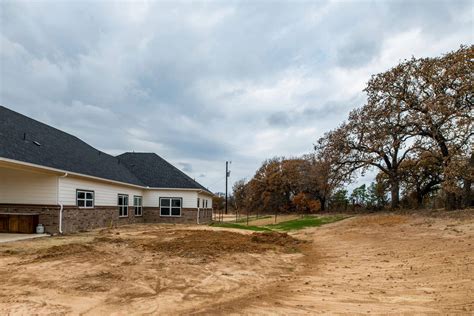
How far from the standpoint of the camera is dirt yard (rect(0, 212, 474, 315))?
566 centimetres

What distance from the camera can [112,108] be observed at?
2561cm

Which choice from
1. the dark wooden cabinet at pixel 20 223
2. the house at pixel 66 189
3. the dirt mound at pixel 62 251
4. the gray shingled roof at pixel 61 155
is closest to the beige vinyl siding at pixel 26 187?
the house at pixel 66 189

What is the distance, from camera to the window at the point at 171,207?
27.7 meters

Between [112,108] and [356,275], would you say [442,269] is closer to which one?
[356,275]

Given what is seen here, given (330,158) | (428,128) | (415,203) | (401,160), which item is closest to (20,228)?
(330,158)

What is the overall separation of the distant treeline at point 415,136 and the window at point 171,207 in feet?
39.1

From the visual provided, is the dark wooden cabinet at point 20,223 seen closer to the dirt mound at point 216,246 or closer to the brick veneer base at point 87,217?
the brick veneer base at point 87,217

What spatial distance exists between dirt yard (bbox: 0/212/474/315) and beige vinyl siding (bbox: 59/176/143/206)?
12.7 feet

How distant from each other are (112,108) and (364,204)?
2814 centimetres

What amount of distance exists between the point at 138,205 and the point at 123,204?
10.4 feet

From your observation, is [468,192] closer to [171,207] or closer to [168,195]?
[171,207]

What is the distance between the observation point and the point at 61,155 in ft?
60.6

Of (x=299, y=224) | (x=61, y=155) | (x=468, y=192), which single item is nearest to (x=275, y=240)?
(x=299, y=224)

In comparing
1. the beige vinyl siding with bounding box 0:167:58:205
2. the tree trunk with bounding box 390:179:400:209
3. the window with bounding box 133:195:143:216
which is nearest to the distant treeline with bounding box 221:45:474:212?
the tree trunk with bounding box 390:179:400:209
